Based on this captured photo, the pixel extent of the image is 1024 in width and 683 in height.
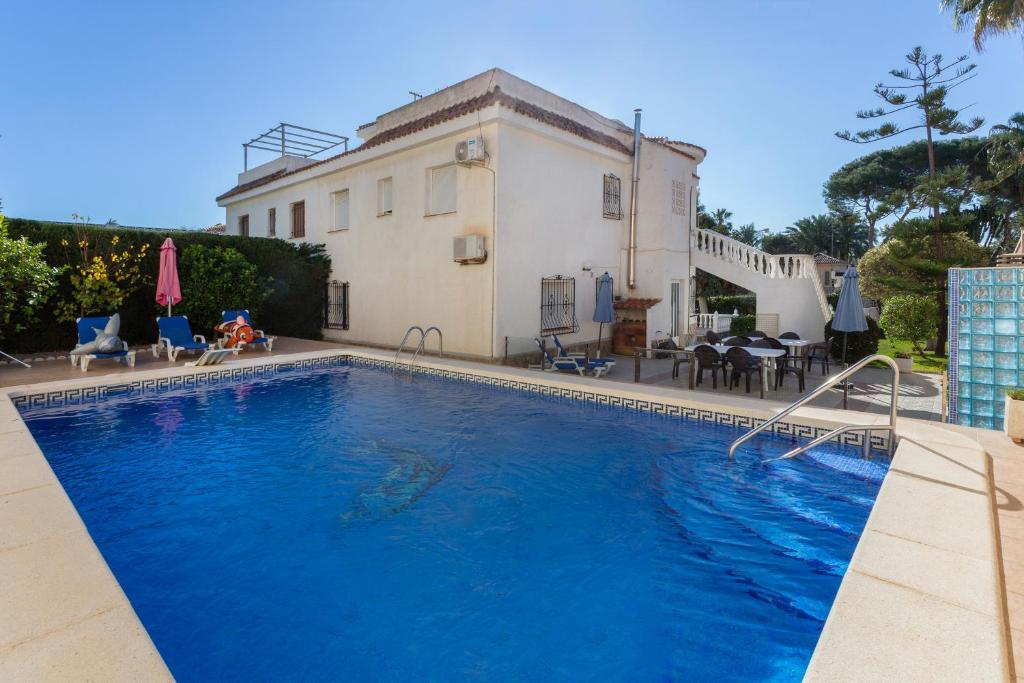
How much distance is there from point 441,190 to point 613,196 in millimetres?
4685

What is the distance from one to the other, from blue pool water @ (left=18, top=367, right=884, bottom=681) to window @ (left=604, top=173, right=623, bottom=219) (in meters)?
8.42

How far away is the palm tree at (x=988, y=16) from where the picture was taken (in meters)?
12.8

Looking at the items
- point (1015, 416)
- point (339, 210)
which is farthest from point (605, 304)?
point (339, 210)

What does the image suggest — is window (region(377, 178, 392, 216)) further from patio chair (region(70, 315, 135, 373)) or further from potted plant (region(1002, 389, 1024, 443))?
potted plant (region(1002, 389, 1024, 443))

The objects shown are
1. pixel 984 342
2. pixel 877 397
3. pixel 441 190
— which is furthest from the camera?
pixel 441 190

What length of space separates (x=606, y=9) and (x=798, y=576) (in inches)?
492

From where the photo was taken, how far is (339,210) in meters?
16.2

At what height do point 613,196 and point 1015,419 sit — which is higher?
point 613,196

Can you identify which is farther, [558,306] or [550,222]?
[558,306]

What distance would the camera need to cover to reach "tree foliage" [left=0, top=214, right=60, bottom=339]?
9766 millimetres

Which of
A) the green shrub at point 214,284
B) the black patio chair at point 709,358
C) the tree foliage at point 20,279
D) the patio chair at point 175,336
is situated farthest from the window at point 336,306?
the black patio chair at point 709,358

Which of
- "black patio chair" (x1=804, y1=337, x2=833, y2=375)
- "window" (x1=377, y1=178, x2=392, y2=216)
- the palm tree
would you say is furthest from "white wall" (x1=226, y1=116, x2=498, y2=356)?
the palm tree

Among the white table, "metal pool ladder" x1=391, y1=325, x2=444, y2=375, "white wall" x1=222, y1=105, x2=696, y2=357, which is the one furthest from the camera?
"white wall" x1=222, y1=105, x2=696, y2=357

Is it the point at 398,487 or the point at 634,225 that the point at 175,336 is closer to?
the point at 398,487
